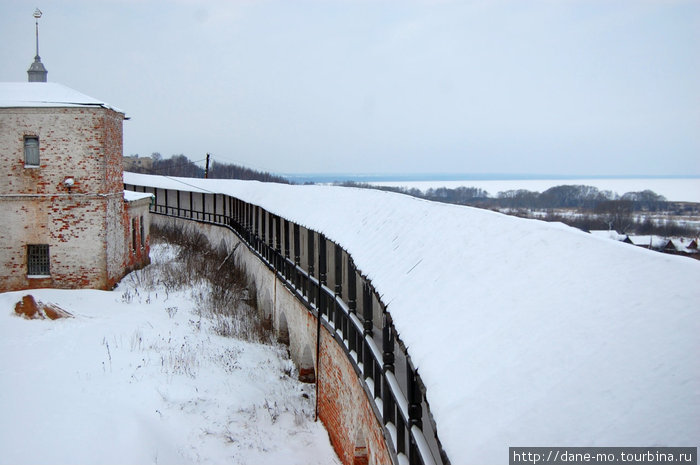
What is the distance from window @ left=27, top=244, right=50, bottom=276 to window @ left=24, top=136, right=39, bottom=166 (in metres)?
2.63

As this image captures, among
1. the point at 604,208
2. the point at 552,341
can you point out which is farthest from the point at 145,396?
the point at 604,208

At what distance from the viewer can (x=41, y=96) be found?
18078 millimetres

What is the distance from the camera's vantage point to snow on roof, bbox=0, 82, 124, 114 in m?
17.8

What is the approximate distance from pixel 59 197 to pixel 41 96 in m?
3.22

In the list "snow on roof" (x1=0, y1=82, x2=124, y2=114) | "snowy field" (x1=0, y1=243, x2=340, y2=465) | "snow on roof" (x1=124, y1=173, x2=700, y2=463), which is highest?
"snow on roof" (x1=0, y1=82, x2=124, y2=114)

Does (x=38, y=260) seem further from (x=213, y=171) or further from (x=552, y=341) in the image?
(x=213, y=171)

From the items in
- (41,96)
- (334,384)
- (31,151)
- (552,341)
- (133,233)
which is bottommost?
(334,384)

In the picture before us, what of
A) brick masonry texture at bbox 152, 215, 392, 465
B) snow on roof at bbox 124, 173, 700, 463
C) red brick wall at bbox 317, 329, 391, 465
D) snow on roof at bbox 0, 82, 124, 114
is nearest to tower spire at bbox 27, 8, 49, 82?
snow on roof at bbox 0, 82, 124, 114

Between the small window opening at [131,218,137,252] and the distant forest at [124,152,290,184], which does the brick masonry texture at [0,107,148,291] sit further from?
the distant forest at [124,152,290,184]

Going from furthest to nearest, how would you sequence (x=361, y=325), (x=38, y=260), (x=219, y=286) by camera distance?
(x=219, y=286) → (x=38, y=260) → (x=361, y=325)

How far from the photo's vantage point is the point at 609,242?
3705 mm

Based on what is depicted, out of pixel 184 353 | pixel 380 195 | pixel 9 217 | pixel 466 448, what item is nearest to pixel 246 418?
pixel 184 353

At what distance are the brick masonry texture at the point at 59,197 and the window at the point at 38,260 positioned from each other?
0.55 ft

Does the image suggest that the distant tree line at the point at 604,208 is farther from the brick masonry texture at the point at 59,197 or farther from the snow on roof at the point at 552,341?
the brick masonry texture at the point at 59,197
